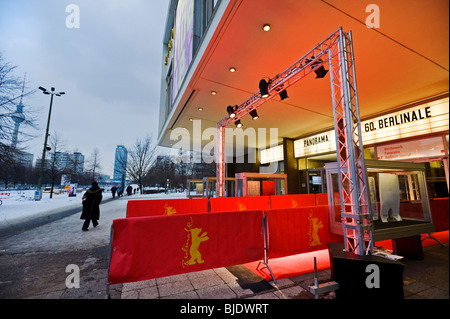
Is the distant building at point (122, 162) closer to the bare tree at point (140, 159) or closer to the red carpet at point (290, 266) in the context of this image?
the bare tree at point (140, 159)

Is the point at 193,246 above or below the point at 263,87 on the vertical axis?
below

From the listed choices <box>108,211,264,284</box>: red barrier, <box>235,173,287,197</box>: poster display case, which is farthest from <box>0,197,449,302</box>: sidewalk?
<box>235,173,287,197</box>: poster display case

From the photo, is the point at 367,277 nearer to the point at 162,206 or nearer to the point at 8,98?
the point at 162,206

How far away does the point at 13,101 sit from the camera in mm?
12102

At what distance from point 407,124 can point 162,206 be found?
1135 cm

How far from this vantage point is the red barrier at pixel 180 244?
3.06 m

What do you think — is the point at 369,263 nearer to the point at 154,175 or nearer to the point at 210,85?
the point at 210,85

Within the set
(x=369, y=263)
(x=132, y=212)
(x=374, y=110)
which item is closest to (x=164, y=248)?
(x=369, y=263)

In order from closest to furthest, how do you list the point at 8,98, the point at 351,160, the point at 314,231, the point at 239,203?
the point at 351,160, the point at 314,231, the point at 239,203, the point at 8,98

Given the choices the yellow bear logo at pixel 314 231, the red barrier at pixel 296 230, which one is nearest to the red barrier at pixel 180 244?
the red barrier at pixel 296 230

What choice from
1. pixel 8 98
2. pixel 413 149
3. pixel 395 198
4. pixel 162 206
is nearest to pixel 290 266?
pixel 395 198

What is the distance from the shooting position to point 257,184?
12.1m

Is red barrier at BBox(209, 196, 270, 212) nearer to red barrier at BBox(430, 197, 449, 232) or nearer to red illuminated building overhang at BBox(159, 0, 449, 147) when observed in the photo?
red illuminated building overhang at BBox(159, 0, 449, 147)

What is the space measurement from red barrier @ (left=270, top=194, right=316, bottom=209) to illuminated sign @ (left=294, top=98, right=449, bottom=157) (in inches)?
187
